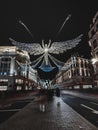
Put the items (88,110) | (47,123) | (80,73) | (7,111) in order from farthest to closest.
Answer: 1. (80,73)
2. (7,111)
3. (88,110)
4. (47,123)

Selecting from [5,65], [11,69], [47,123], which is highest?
[5,65]

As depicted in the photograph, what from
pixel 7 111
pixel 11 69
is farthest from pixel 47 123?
pixel 11 69

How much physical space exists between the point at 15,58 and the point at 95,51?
3331cm

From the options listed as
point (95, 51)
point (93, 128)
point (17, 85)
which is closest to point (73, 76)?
point (95, 51)

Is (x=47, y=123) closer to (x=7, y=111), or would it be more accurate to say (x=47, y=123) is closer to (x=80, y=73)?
(x=7, y=111)

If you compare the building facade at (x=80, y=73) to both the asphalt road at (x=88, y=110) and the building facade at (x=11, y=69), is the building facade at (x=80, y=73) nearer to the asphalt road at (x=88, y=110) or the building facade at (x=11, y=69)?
the building facade at (x=11, y=69)

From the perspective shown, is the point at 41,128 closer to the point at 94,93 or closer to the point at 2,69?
the point at 94,93

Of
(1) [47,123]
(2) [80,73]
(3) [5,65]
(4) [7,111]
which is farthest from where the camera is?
(2) [80,73]

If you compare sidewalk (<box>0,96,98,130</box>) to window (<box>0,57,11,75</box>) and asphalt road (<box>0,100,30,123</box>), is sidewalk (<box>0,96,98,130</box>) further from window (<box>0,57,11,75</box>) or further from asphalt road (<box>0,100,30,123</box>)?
window (<box>0,57,11,75</box>)

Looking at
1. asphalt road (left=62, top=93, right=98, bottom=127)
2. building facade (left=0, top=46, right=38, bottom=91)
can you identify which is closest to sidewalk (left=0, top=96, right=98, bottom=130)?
asphalt road (left=62, top=93, right=98, bottom=127)

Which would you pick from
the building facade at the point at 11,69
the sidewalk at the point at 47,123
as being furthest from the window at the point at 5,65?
the sidewalk at the point at 47,123

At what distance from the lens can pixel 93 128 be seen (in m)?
5.53

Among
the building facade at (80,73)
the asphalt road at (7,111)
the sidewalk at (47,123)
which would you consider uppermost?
the building facade at (80,73)

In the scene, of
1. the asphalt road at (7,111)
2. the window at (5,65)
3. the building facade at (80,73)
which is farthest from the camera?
the building facade at (80,73)
